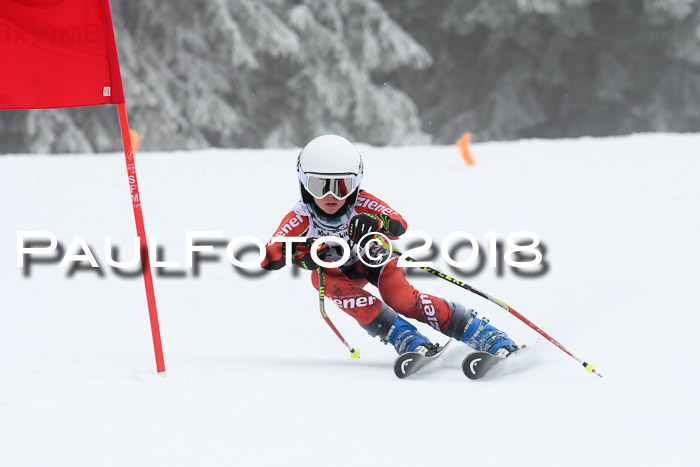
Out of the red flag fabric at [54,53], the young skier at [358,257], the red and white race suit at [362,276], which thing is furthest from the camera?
the red and white race suit at [362,276]

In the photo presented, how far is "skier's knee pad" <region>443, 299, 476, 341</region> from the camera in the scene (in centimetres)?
439

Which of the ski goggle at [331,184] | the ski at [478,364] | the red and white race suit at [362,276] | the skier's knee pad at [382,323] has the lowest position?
the ski at [478,364]

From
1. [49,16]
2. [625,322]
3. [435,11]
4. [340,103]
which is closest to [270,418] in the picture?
[49,16]

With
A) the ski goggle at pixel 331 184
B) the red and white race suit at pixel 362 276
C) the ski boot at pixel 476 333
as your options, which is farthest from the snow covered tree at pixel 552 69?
the ski boot at pixel 476 333

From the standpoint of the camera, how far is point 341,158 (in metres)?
4.36

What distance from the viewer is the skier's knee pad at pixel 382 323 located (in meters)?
4.54

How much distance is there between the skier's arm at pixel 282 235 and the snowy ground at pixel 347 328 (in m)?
0.50

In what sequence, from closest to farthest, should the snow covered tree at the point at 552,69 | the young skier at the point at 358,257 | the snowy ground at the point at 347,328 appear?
1. the snowy ground at the point at 347,328
2. the young skier at the point at 358,257
3. the snow covered tree at the point at 552,69

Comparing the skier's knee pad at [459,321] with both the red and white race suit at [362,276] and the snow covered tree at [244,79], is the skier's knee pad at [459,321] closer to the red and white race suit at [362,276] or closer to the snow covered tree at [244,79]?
the red and white race suit at [362,276]

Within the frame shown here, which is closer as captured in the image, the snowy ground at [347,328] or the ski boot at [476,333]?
the snowy ground at [347,328]

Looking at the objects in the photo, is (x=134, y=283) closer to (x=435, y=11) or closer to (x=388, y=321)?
(x=388, y=321)

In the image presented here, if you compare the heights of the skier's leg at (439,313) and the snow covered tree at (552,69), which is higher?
the snow covered tree at (552,69)

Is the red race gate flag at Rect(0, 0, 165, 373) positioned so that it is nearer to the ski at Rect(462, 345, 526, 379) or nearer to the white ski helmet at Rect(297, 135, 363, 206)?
the white ski helmet at Rect(297, 135, 363, 206)

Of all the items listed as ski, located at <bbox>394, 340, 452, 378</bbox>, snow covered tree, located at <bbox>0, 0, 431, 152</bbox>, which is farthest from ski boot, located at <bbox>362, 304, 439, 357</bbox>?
snow covered tree, located at <bbox>0, 0, 431, 152</bbox>
